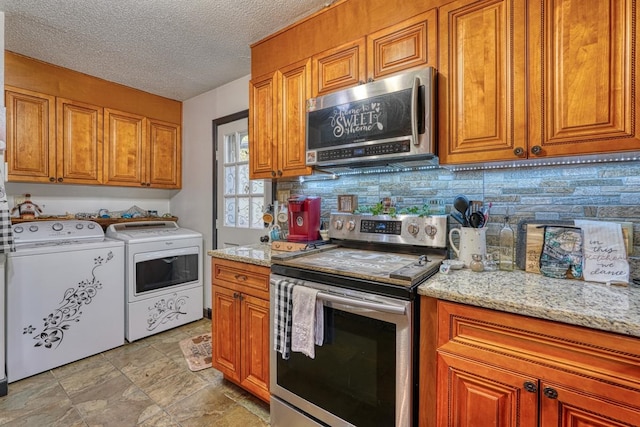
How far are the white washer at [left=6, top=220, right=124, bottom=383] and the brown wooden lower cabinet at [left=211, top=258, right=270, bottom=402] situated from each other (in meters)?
1.18

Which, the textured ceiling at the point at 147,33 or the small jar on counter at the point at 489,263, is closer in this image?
the small jar on counter at the point at 489,263

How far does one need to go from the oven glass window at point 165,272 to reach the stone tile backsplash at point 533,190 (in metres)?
2.09

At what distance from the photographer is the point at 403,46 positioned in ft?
5.07

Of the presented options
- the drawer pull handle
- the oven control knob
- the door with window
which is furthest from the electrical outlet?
the drawer pull handle

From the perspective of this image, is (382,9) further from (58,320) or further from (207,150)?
(58,320)

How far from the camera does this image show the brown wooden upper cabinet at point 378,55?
1476mm

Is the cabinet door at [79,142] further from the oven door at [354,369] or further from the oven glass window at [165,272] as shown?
the oven door at [354,369]

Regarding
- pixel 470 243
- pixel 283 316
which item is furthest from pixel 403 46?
pixel 283 316

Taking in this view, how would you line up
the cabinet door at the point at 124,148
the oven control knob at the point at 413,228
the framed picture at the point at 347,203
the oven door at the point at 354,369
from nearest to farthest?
the oven door at the point at 354,369
the oven control knob at the point at 413,228
the framed picture at the point at 347,203
the cabinet door at the point at 124,148

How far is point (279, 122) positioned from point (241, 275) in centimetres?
103

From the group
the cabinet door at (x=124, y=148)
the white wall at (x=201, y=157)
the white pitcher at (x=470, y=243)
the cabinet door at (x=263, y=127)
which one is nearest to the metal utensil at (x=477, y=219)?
the white pitcher at (x=470, y=243)

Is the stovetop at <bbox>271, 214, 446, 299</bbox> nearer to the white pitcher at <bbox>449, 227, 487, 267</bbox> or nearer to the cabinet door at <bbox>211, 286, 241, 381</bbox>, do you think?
the white pitcher at <bbox>449, 227, 487, 267</bbox>

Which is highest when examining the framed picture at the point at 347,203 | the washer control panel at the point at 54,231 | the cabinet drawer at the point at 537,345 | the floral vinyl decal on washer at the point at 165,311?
the framed picture at the point at 347,203

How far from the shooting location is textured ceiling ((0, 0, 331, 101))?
6.06ft
